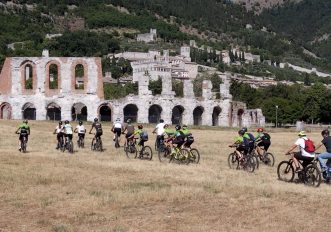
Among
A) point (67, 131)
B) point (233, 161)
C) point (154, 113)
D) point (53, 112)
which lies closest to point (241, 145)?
point (233, 161)

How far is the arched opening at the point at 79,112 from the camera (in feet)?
217

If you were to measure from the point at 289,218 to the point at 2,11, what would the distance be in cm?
17592

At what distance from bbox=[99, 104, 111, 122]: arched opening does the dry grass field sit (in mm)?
40645

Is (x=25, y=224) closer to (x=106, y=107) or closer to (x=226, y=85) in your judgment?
(x=106, y=107)

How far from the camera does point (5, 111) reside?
63.4m

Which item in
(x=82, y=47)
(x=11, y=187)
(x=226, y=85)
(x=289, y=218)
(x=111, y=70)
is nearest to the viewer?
(x=289, y=218)

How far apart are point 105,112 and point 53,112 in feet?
19.3

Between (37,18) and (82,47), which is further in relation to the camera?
(37,18)

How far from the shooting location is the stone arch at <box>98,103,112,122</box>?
63531 mm

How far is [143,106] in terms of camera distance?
210 feet

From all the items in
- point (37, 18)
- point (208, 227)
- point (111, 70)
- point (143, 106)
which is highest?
point (37, 18)

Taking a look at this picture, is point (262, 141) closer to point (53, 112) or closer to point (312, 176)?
point (312, 176)

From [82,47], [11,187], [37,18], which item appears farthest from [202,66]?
[11,187]

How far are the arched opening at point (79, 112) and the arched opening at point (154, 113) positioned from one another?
7.36m
